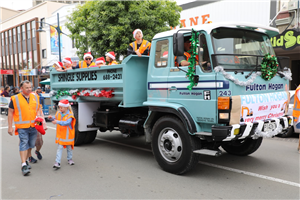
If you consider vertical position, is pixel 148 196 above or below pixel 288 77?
below

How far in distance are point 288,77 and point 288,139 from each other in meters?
3.62

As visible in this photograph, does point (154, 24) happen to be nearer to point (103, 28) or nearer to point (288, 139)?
point (103, 28)

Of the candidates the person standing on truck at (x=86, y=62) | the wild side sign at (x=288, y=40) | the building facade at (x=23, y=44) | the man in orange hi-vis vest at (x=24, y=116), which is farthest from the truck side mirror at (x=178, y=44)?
the building facade at (x=23, y=44)

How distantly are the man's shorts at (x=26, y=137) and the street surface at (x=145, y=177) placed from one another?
1.68 ft

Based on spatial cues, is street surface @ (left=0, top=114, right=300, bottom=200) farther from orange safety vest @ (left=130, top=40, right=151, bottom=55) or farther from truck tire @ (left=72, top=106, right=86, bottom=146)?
orange safety vest @ (left=130, top=40, right=151, bottom=55)

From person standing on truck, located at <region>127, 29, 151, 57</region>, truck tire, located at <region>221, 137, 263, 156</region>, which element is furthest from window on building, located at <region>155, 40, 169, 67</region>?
truck tire, located at <region>221, 137, 263, 156</region>

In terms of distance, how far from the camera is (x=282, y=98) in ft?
15.4

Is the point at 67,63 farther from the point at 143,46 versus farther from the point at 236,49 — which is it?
the point at 236,49

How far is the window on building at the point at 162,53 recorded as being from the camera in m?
4.79

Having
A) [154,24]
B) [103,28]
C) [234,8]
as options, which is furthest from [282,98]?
[234,8]

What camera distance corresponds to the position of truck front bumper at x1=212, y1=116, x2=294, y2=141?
3824 millimetres

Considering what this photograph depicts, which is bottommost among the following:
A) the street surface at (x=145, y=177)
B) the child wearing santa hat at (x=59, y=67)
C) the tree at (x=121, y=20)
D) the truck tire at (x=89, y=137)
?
the street surface at (x=145, y=177)

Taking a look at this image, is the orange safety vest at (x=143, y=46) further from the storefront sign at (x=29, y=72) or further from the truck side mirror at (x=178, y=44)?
the storefront sign at (x=29, y=72)

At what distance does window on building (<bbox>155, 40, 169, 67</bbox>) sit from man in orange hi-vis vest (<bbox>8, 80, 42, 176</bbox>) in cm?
256
